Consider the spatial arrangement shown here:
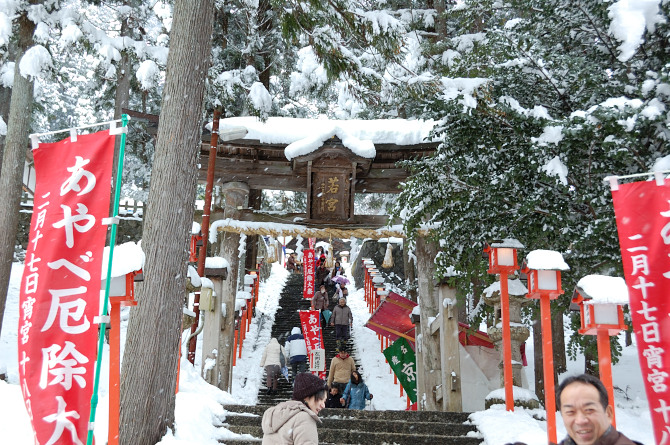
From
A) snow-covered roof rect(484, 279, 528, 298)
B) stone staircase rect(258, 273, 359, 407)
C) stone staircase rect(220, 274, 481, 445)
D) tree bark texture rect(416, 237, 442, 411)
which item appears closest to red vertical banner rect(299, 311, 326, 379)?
stone staircase rect(258, 273, 359, 407)

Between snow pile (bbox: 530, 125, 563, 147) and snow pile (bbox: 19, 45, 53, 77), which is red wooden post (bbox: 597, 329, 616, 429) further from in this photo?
snow pile (bbox: 19, 45, 53, 77)

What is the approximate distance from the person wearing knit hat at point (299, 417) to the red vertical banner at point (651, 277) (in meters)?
2.23

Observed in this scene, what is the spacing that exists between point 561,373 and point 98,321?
1157 cm

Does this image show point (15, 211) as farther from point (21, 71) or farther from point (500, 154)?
point (500, 154)

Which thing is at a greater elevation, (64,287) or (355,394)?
(64,287)

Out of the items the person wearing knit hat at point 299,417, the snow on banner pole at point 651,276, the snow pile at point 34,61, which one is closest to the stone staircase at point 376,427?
the person wearing knit hat at point 299,417

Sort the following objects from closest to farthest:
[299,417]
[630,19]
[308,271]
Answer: [299,417] → [630,19] → [308,271]

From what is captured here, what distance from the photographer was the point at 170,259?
5.71m

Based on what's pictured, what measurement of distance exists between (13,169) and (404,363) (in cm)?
896

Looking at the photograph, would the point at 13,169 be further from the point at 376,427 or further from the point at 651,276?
the point at 651,276

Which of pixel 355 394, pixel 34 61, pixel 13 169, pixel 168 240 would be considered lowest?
Answer: pixel 355 394

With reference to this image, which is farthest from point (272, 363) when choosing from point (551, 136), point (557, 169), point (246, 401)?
point (551, 136)

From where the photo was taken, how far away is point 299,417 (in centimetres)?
359

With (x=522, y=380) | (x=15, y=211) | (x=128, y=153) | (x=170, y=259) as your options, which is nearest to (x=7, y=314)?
(x=128, y=153)
